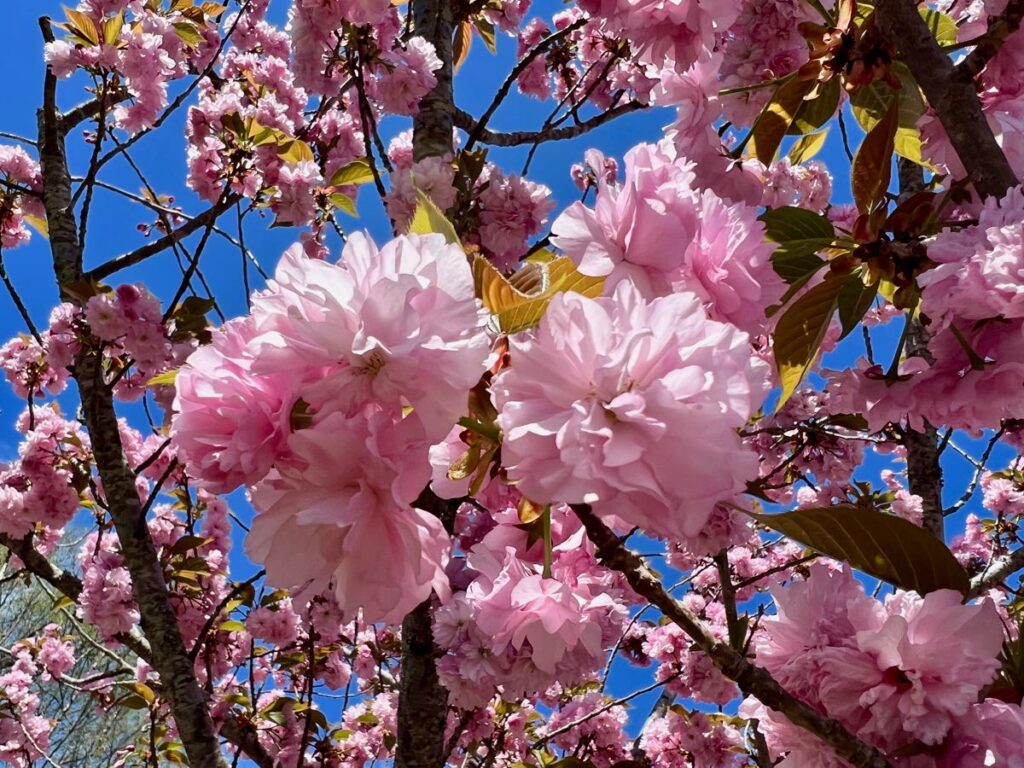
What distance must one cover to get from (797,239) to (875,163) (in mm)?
151

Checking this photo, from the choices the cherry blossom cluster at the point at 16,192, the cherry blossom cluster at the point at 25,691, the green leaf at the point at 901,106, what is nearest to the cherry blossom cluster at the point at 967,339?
the green leaf at the point at 901,106

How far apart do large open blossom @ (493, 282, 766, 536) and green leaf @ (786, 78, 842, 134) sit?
92cm

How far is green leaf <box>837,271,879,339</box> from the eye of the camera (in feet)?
3.41

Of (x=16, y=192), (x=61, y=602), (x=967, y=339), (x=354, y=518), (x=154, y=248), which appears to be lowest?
(x=354, y=518)

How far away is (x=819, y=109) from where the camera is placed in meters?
1.32

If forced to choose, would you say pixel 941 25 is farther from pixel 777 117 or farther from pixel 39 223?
pixel 39 223

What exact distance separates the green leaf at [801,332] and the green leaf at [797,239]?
32mm

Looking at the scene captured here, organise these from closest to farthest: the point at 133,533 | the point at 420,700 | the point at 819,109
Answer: the point at 819,109
the point at 420,700
the point at 133,533

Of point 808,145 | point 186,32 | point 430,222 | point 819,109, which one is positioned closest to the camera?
point 430,222

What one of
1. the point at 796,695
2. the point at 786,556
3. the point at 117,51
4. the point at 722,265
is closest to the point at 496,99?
the point at 117,51

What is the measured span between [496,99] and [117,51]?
1617 mm

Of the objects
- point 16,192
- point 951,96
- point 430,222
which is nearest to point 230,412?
point 430,222

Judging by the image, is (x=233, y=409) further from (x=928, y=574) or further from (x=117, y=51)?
(x=117, y=51)

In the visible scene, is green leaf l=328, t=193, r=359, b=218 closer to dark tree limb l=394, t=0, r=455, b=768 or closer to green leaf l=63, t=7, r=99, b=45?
green leaf l=63, t=7, r=99, b=45
